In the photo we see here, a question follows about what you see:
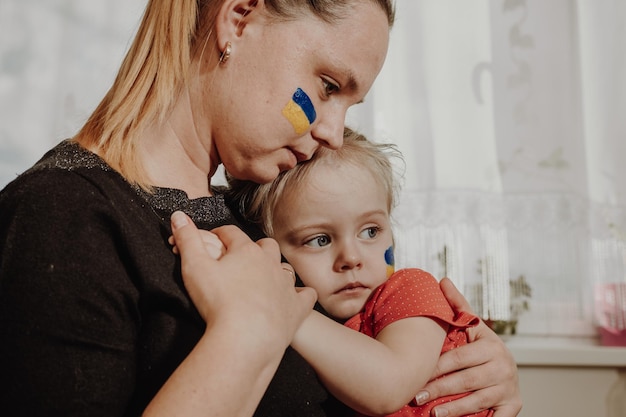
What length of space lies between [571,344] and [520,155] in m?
0.60

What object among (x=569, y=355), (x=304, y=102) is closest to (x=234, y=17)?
(x=304, y=102)

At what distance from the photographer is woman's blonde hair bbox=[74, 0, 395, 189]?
1047 millimetres

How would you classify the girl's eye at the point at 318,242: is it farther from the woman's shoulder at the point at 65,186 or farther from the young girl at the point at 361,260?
the woman's shoulder at the point at 65,186

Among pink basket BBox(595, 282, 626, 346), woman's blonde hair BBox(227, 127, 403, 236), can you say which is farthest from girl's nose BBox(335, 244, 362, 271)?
pink basket BBox(595, 282, 626, 346)

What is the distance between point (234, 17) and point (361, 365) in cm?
57

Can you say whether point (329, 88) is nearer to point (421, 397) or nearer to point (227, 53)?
point (227, 53)

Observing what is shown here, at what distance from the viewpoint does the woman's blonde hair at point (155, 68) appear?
1047 millimetres

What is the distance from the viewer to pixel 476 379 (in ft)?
3.97

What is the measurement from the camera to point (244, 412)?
82 centimetres

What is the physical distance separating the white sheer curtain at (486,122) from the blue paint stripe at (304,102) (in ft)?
3.59

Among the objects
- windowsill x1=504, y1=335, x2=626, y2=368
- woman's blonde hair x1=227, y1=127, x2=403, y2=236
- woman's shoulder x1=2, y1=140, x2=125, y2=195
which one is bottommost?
windowsill x1=504, y1=335, x2=626, y2=368

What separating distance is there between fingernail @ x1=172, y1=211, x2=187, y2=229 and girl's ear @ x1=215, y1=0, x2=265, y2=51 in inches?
11.9

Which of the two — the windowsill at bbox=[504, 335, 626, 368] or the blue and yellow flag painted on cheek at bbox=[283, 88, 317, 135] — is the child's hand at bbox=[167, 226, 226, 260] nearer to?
the blue and yellow flag painted on cheek at bbox=[283, 88, 317, 135]

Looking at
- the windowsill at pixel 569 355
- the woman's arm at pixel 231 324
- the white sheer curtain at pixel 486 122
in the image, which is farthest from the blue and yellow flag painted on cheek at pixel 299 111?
the windowsill at pixel 569 355
